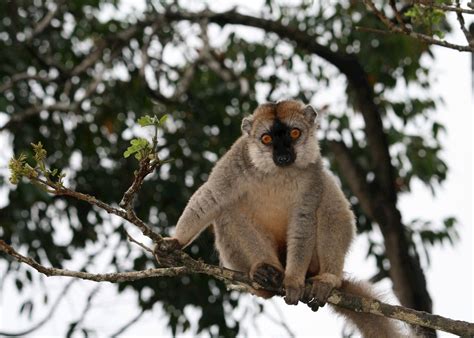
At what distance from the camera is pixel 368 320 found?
5.84m

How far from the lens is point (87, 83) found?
9.13 m

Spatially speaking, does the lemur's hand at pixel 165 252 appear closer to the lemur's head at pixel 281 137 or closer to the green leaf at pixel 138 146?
the green leaf at pixel 138 146

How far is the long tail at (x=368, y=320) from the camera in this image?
5785mm

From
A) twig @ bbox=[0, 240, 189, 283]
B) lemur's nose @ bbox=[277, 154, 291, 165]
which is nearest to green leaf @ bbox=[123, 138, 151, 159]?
twig @ bbox=[0, 240, 189, 283]

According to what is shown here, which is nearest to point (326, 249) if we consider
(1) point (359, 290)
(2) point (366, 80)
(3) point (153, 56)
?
(1) point (359, 290)

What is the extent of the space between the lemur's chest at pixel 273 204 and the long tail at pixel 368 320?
2.10ft

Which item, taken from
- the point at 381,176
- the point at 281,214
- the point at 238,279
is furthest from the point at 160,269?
the point at 381,176

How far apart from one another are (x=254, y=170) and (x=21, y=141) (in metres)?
3.11

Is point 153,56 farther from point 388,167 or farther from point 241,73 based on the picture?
point 388,167

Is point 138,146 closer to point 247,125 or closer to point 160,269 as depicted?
point 160,269

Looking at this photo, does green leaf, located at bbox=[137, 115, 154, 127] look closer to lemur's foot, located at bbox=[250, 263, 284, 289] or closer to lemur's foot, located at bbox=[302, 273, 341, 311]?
lemur's foot, located at bbox=[250, 263, 284, 289]

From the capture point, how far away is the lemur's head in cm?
616

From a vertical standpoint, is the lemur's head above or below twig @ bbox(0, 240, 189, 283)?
above

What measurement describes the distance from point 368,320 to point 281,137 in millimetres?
1519
